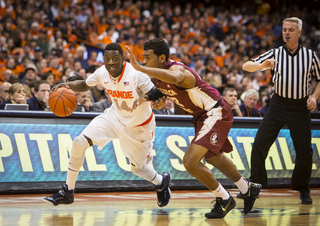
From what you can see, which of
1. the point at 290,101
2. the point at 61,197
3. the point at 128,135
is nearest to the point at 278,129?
the point at 290,101

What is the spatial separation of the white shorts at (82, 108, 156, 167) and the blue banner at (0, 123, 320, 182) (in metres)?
1.34

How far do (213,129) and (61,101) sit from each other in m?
1.73

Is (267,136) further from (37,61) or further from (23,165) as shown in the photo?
(37,61)

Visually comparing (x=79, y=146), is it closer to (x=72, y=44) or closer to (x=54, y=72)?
(x=54, y=72)

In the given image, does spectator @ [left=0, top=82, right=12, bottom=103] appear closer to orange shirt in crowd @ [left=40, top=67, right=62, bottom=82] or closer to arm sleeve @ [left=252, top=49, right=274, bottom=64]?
orange shirt in crowd @ [left=40, top=67, right=62, bottom=82]

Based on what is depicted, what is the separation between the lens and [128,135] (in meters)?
4.59

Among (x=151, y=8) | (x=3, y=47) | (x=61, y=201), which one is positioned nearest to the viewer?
(x=61, y=201)

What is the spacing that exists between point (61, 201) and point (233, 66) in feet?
31.4

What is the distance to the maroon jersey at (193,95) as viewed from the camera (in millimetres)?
3998

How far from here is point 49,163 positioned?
5637mm

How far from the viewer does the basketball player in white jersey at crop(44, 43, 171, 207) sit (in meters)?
4.32

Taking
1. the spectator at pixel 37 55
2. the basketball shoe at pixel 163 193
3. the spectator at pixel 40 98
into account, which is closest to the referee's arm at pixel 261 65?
the basketball shoe at pixel 163 193

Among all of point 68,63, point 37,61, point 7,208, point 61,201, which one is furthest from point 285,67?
point 37,61

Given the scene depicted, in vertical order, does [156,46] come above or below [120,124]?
above
